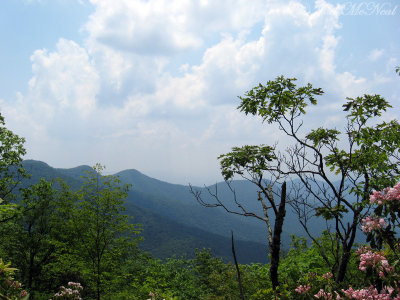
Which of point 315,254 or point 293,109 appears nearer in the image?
point 293,109

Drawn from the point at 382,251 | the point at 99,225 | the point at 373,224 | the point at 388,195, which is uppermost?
the point at 388,195

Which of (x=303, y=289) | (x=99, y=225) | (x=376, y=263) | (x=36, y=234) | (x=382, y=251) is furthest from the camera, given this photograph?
(x=36, y=234)

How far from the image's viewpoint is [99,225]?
19.4 metres

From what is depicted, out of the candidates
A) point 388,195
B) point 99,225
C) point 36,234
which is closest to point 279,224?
point 388,195

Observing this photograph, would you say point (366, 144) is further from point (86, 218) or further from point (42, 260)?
point (42, 260)

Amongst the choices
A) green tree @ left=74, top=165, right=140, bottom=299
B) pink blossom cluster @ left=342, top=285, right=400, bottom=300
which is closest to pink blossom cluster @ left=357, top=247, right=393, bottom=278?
pink blossom cluster @ left=342, top=285, right=400, bottom=300

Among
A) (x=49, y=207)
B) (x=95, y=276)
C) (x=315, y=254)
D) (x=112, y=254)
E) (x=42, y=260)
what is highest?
(x=315, y=254)

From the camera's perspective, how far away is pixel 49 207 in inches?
1072

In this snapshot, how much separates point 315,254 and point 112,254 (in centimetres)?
1484

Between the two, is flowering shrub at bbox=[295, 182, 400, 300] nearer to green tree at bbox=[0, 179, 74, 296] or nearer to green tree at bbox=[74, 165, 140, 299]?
green tree at bbox=[74, 165, 140, 299]

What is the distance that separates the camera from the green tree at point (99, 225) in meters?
19.4

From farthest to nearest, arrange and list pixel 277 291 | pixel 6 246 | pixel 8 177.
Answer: pixel 6 246 < pixel 8 177 < pixel 277 291

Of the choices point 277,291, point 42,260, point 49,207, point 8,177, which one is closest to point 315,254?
point 277,291

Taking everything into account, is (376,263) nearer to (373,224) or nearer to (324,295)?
(373,224)
